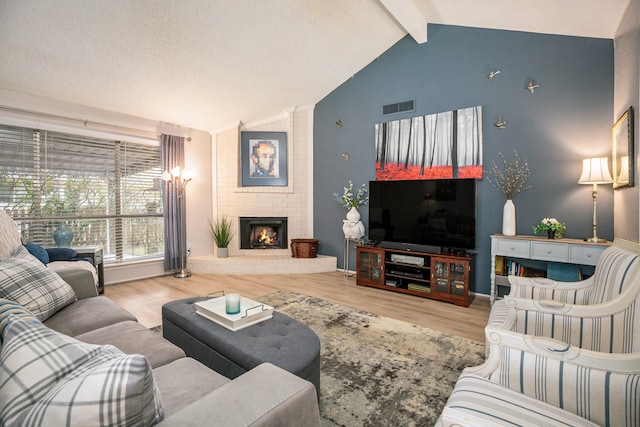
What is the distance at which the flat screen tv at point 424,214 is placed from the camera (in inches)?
141

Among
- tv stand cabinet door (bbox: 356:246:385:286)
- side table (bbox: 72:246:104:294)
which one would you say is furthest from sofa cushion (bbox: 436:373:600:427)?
side table (bbox: 72:246:104:294)

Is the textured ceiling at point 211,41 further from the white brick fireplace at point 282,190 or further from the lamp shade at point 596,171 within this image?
the lamp shade at point 596,171

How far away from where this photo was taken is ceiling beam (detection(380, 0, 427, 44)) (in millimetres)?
3439

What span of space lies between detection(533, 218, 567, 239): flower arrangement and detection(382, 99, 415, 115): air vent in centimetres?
214

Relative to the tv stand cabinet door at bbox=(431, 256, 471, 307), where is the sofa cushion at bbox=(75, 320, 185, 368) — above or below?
above

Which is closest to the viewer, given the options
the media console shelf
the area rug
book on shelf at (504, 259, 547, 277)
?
the area rug

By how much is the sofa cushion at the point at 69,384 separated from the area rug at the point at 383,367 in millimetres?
1249

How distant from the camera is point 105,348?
2.61ft

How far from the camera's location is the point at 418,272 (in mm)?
3908

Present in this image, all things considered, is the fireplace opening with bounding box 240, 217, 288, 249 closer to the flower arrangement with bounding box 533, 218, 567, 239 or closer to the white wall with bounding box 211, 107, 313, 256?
the white wall with bounding box 211, 107, 313, 256

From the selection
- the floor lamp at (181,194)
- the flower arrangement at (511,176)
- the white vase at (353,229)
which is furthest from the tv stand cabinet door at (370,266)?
the floor lamp at (181,194)

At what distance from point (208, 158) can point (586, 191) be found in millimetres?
5318

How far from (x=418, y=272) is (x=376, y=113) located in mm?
2396

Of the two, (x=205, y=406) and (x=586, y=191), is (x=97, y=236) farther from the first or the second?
(x=586, y=191)
